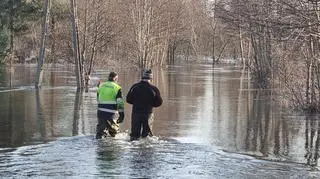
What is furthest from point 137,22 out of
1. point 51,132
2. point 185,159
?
point 185,159

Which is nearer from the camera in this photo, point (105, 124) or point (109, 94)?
point (109, 94)

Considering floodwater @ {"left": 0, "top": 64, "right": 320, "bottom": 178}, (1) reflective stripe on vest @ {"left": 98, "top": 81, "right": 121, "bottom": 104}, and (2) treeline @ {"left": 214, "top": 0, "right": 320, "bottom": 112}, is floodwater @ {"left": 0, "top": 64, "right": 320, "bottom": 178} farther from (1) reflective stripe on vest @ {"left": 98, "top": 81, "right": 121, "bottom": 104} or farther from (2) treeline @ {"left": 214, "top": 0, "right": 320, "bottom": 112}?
(2) treeline @ {"left": 214, "top": 0, "right": 320, "bottom": 112}

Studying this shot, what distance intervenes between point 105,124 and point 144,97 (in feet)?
3.85

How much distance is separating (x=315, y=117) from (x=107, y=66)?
138 feet

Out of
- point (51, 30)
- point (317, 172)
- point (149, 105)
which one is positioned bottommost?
point (317, 172)

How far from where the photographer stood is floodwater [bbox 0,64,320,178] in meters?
11.1

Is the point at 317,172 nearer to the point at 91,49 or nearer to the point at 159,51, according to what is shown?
the point at 91,49

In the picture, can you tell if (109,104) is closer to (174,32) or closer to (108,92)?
(108,92)

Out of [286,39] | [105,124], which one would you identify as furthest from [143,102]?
[286,39]

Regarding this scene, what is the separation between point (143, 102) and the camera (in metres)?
14.4

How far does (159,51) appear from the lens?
80.2 m

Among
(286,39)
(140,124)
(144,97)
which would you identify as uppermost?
(286,39)

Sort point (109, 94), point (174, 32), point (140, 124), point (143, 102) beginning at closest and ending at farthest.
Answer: point (109, 94) < point (143, 102) < point (140, 124) < point (174, 32)

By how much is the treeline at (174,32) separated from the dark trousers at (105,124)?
358 centimetres
